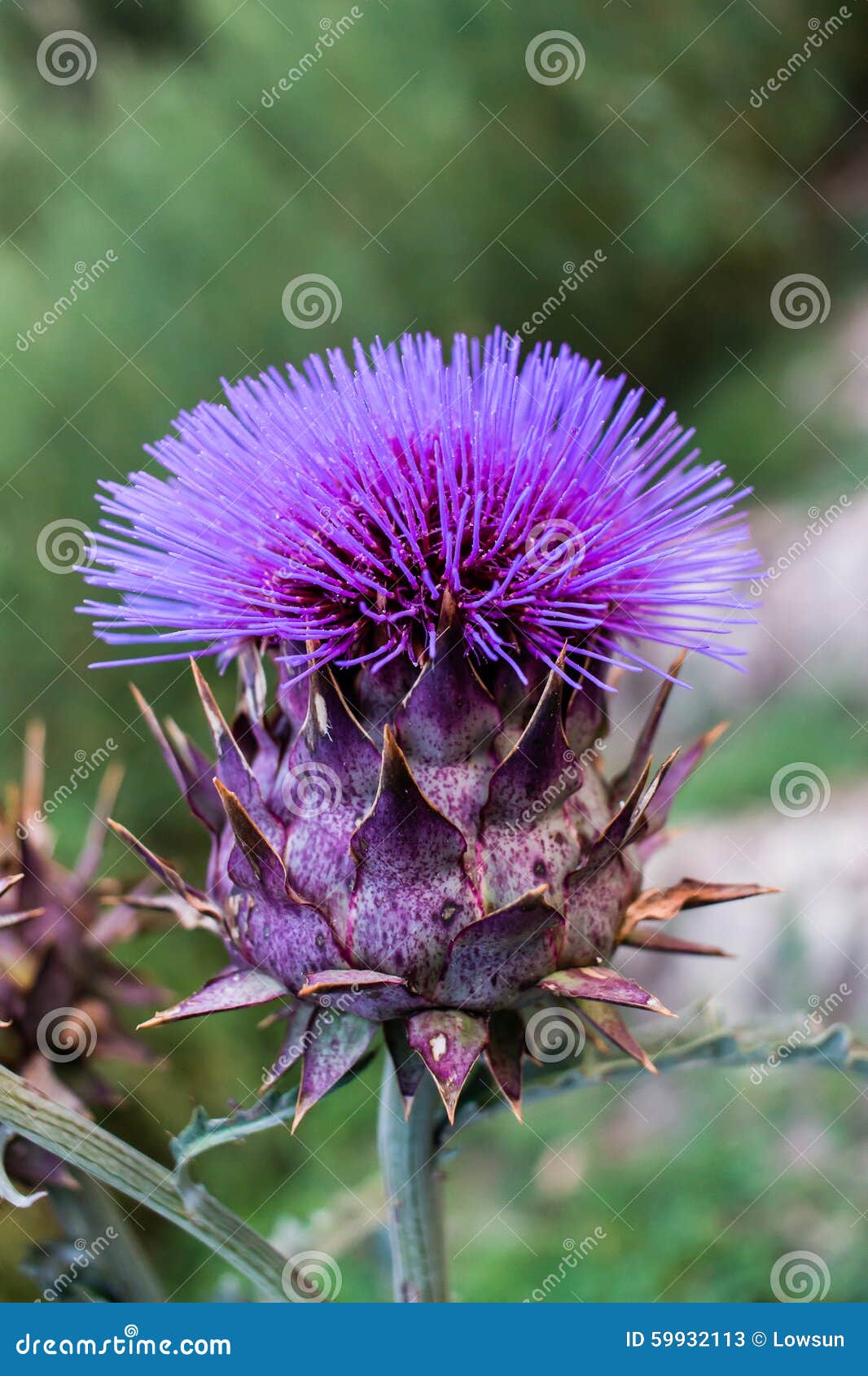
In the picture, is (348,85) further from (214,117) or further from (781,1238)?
(781,1238)

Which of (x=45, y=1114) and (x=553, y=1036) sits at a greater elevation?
(x=553, y=1036)

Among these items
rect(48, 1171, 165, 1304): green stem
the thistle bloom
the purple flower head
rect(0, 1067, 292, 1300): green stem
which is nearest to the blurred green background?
rect(48, 1171, 165, 1304): green stem

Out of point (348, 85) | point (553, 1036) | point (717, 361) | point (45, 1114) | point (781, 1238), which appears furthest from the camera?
point (717, 361)

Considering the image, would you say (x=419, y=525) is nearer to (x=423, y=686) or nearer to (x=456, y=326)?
(x=423, y=686)

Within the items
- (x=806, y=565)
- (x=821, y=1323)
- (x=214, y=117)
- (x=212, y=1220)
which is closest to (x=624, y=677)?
(x=806, y=565)

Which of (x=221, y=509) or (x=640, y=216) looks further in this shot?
(x=640, y=216)

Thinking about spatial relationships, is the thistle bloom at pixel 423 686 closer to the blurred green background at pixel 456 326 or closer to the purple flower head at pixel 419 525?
the purple flower head at pixel 419 525

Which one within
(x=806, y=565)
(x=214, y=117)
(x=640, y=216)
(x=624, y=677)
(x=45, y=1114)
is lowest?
(x=45, y=1114)
